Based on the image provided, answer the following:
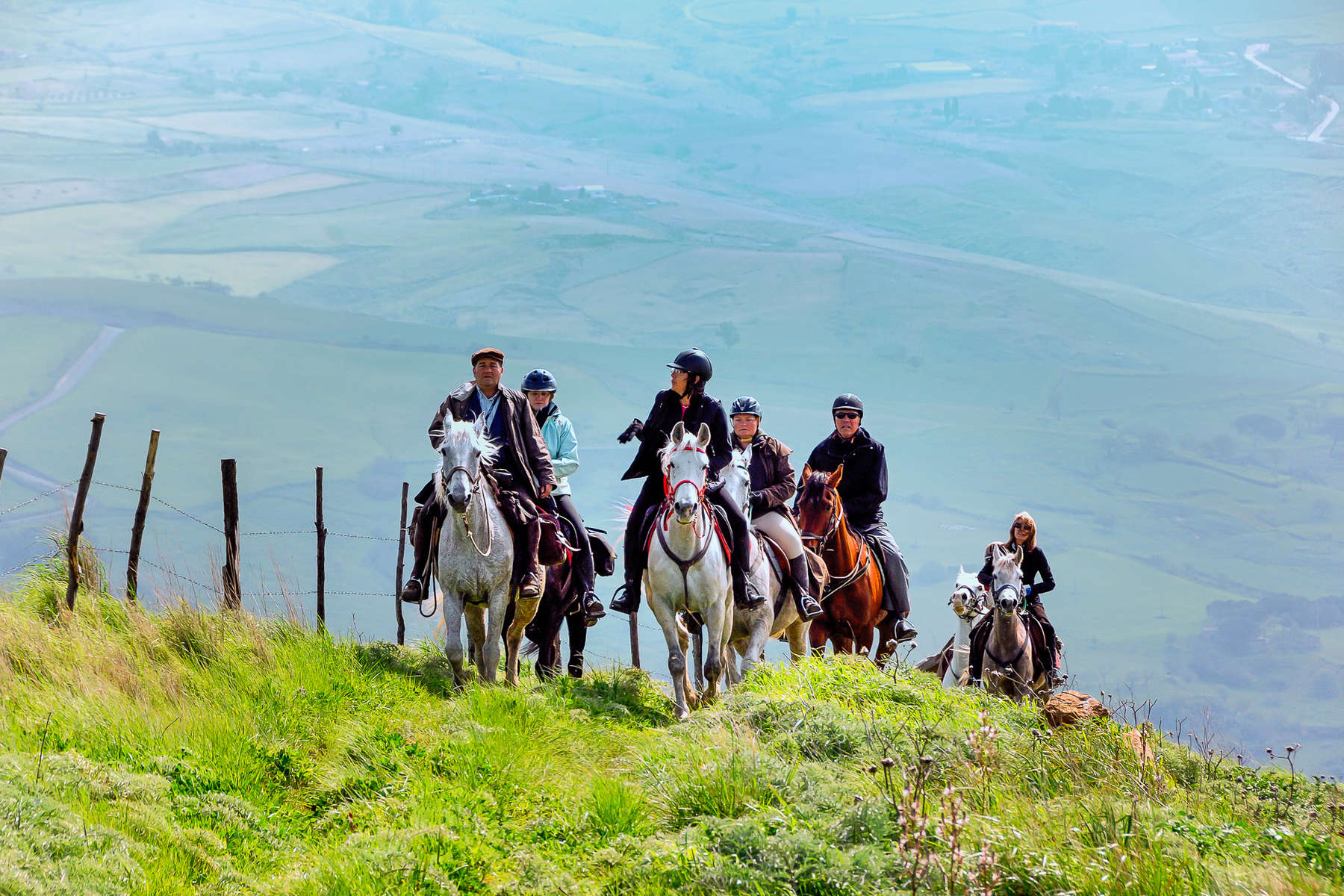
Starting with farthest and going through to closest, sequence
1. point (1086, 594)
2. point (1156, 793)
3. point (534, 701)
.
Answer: point (1086, 594) → point (534, 701) → point (1156, 793)

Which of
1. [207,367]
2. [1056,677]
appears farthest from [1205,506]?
[1056,677]

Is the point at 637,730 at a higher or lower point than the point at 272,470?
higher

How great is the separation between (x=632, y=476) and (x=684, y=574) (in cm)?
100

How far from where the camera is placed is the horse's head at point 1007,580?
1154 cm

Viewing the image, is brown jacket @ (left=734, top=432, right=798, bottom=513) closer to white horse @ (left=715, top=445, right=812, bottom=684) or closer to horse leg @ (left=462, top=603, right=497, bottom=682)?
white horse @ (left=715, top=445, right=812, bottom=684)

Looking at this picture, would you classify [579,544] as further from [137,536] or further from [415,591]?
[137,536]

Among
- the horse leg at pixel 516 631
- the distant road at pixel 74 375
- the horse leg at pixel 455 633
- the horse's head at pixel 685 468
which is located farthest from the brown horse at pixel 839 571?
the distant road at pixel 74 375

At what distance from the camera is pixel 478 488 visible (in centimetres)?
987

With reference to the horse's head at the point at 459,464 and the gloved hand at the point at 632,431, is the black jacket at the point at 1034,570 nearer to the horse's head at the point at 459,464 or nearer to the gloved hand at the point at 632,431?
the gloved hand at the point at 632,431

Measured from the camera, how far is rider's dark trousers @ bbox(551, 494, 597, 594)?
1173 centimetres

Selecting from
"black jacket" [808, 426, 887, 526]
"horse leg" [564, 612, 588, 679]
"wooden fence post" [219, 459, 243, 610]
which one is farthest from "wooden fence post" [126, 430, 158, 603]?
"black jacket" [808, 426, 887, 526]

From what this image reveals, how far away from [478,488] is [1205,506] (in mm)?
188344

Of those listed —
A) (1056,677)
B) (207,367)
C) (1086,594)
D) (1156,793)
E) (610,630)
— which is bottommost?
(610,630)

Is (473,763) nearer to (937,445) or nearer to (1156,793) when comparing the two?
(1156,793)
